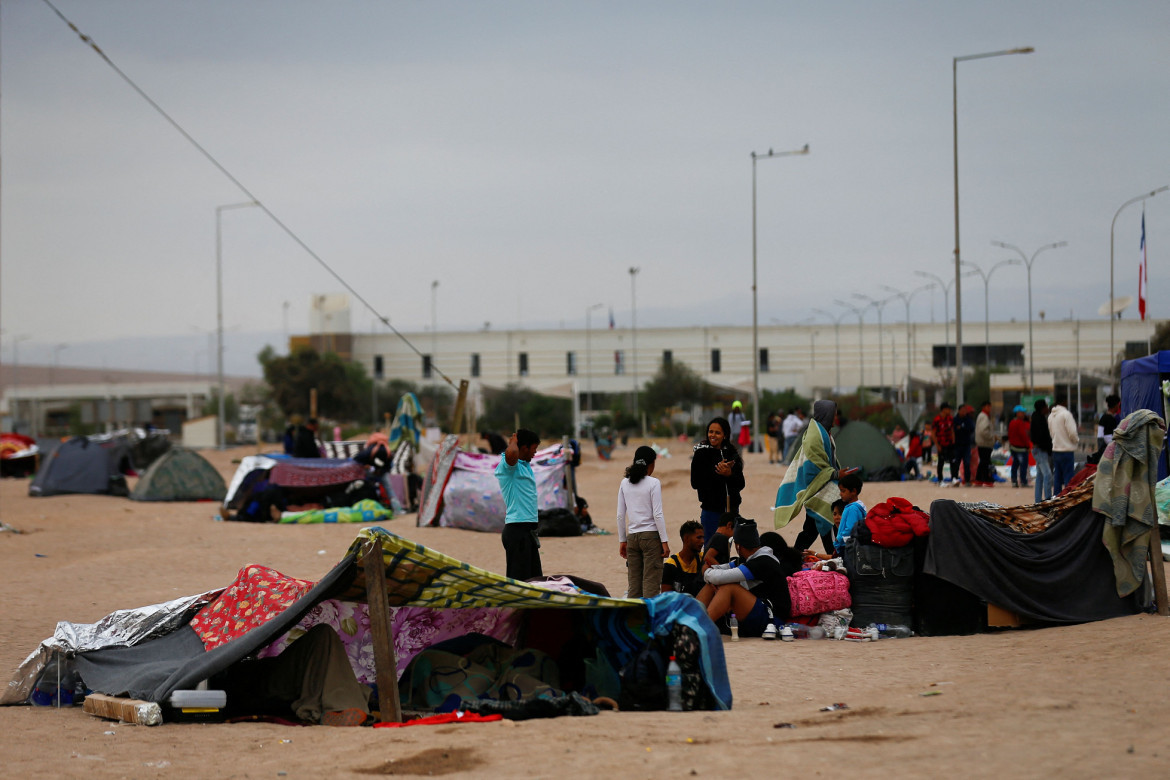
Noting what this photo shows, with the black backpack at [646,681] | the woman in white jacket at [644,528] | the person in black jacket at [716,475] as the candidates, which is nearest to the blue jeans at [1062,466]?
the person in black jacket at [716,475]

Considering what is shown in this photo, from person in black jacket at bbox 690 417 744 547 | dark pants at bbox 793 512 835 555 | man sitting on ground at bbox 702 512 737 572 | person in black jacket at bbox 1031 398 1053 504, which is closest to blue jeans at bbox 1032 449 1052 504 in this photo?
person in black jacket at bbox 1031 398 1053 504

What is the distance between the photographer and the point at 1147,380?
54.1 ft

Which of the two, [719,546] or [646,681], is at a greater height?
[719,546]

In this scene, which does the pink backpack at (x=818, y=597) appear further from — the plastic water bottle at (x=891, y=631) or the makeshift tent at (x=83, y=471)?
the makeshift tent at (x=83, y=471)

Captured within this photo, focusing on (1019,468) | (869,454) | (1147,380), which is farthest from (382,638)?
(869,454)

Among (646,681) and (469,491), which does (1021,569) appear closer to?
(646,681)

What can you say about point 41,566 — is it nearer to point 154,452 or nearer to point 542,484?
point 542,484

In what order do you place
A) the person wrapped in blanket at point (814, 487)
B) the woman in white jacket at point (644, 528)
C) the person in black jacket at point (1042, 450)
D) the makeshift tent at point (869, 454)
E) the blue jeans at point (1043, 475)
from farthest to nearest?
the makeshift tent at point (869, 454), the blue jeans at point (1043, 475), the person in black jacket at point (1042, 450), the person wrapped in blanket at point (814, 487), the woman in white jacket at point (644, 528)

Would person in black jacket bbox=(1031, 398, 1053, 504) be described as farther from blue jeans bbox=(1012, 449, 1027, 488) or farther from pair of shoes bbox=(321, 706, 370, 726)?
pair of shoes bbox=(321, 706, 370, 726)

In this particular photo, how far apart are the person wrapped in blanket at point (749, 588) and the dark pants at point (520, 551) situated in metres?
1.42

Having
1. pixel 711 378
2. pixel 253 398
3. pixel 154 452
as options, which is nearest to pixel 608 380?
pixel 711 378

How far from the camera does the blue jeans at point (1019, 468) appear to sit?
21.3 meters

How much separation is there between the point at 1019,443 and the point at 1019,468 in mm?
1226

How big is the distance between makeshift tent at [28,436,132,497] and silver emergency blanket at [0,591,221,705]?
71.4 feet
